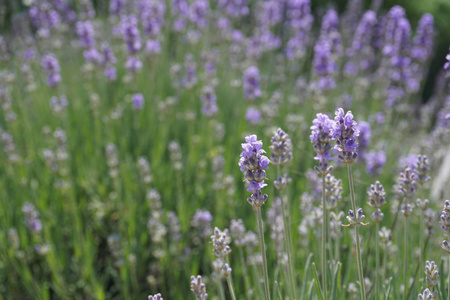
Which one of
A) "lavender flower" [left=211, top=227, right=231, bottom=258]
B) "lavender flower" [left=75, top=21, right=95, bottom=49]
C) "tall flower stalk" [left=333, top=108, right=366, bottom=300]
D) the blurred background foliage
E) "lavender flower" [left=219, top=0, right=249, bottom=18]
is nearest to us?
"tall flower stalk" [left=333, top=108, right=366, bottom=300]

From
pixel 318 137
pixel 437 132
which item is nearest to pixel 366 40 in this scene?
pixel 437 132

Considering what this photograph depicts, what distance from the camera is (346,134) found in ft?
4.40

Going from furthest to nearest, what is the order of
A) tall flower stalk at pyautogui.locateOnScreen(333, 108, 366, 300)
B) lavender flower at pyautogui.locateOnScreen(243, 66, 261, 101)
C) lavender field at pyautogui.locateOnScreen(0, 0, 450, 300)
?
lavender flower at pyautogui.locateOnScreen(243, 66, 261, 101) → lavender field at pyautogui.locateOnScreen(0, 0, 450, 300) → tall flower stalk at pyautogui.locateOnScreen(333, 108, 366, 300)

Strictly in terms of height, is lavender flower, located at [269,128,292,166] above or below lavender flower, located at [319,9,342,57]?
below

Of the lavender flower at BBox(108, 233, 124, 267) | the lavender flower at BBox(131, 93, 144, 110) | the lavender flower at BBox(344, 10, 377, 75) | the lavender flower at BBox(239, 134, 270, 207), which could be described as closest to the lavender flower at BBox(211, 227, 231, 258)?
the lavender flower at BBox(239, 134, 270, 207)

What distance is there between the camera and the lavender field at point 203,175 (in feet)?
6.58

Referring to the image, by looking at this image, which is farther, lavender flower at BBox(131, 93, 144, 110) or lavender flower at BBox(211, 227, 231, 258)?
lavender flower at BBox(131, 93, 144, 110)

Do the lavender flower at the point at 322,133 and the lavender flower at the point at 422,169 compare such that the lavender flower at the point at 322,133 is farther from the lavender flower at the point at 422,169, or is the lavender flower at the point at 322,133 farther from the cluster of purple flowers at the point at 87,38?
the cluster of purple flowers at the point at 87,38

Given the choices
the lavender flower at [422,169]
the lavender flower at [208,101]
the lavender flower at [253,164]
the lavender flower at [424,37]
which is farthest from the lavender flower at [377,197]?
the lavender flower at [424,37]

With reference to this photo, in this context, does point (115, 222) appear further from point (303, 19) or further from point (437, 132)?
point (303, 19)

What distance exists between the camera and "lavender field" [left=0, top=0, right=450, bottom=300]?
201 cm

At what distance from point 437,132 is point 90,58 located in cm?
280

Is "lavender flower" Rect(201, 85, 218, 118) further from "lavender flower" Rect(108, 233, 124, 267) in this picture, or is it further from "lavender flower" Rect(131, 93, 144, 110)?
"lavender flower" Rect(108, 233, 124, 267)

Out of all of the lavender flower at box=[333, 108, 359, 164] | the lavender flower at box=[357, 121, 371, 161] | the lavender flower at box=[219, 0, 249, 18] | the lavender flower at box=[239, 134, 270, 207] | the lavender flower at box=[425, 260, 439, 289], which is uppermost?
the lavender flower at box=[219, 0, 249, 18]
